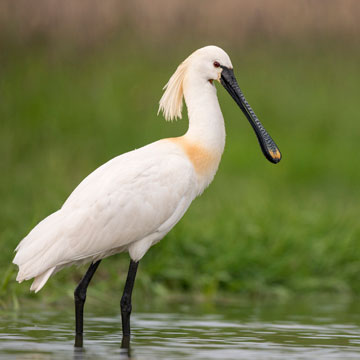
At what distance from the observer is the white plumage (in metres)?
7.53

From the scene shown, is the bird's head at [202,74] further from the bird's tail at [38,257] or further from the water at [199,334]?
the water at [199,334]

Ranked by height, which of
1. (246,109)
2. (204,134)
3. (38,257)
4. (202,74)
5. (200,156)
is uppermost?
(202,74)

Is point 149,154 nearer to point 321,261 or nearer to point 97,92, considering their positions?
point 321,261

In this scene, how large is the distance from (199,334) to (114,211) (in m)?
1.02

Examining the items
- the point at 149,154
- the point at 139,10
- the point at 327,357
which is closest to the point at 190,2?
the point at 139,10

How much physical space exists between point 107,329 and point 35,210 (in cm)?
315

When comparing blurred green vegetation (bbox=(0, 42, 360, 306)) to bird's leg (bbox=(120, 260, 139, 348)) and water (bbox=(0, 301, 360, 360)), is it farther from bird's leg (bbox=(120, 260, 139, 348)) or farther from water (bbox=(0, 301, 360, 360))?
bird's leg (bbox=(120, 260, 139, 348))

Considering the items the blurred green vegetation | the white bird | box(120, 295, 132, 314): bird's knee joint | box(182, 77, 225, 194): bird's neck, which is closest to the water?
box(120, 295, 132, 314): bird's knee joint

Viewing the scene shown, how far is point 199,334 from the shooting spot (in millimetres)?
7730

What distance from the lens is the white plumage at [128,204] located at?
7.53 m

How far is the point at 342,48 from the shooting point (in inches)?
790

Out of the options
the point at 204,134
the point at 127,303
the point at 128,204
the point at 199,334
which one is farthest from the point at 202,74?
the point at 199,334

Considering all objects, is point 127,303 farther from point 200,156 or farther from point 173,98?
point 173,98

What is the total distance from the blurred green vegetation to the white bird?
1.33 metres
